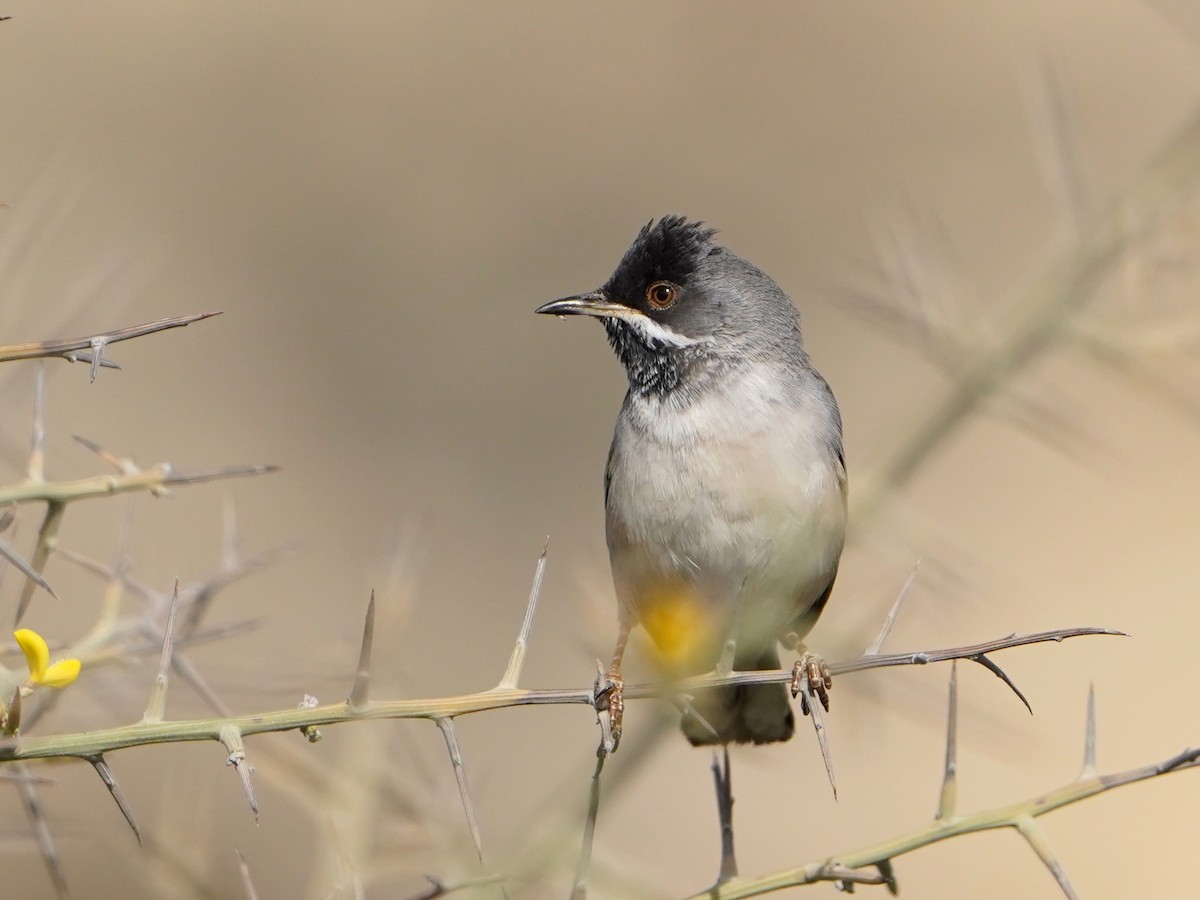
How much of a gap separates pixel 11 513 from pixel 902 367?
27.4 ft

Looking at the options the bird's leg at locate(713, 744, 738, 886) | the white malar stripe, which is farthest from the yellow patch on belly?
the white malar stripe

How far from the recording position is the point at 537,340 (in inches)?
408

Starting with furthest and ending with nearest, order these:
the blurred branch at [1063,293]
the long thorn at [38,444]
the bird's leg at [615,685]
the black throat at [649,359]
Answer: the black throat at [649,359]
the bird's leg at [615,685]
the blurred branch at [1063,293]
the long thorn at [38,444]

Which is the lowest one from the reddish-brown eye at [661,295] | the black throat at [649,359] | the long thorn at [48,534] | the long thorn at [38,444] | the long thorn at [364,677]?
the long thorn at [364,677]

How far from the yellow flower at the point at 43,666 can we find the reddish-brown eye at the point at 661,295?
9.69 ft

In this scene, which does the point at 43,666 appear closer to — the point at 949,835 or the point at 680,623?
the point at 949,835

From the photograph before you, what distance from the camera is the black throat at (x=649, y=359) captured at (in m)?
4.68

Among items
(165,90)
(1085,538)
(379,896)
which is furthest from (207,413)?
(1085,538)

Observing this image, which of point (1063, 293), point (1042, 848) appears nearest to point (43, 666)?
point (1042, 848)

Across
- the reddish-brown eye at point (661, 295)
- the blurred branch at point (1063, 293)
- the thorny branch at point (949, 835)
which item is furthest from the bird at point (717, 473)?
the thorny branch at point (949, 835)

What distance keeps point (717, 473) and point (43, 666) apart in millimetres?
2486

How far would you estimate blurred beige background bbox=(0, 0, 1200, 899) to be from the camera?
8188 mm

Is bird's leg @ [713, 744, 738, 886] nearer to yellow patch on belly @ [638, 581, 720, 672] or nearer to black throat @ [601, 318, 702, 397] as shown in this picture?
yellow patch on belly @ [638, 581, 720, 672]

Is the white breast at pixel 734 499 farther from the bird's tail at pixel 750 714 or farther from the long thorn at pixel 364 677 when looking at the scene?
the long thorn at pixel 364 677
